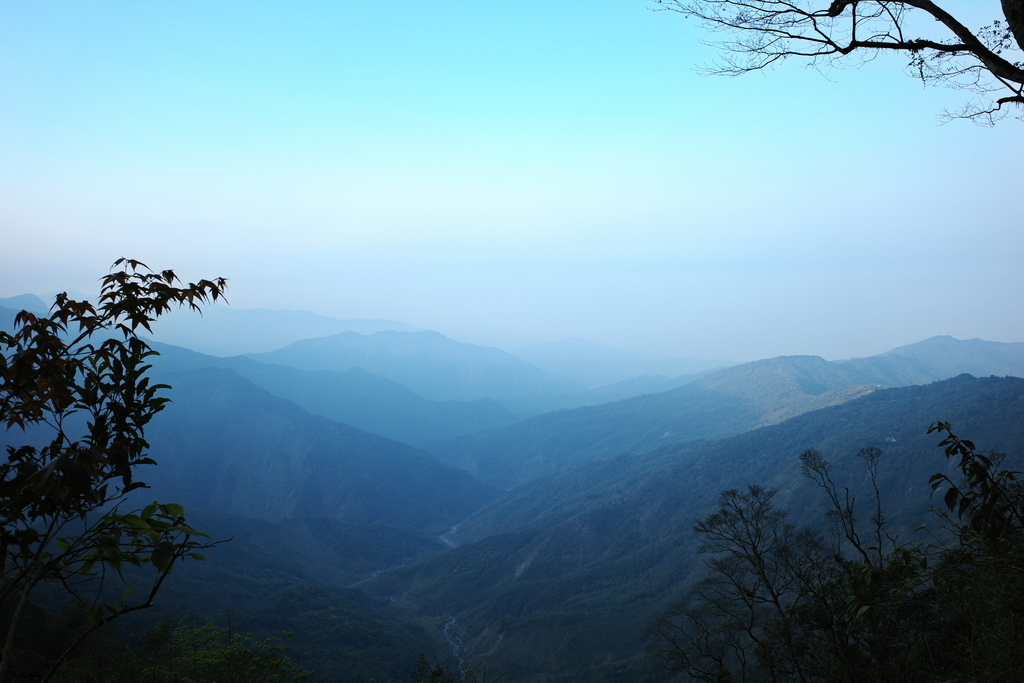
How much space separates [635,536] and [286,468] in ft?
282

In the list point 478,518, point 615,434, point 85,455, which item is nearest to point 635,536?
point 478,518

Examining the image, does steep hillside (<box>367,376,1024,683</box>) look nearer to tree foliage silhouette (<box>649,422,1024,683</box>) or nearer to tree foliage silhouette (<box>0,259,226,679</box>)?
tree foliage silhouette (<box>649,422,1024,683</box>)

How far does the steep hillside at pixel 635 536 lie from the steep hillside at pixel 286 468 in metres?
28.6

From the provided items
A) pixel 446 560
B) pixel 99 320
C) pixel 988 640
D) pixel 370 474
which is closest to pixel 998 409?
pixel 446 560

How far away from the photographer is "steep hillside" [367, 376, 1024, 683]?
182 feet

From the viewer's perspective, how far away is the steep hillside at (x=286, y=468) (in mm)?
121688

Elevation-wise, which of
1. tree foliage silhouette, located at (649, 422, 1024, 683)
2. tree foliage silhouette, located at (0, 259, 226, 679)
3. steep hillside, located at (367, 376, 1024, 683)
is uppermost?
tree foliage silhouette, located at (0, 259, 226, 679)

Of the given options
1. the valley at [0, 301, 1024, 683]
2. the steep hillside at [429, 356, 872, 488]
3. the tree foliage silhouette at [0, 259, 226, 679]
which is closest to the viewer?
the tree foliage silhouette at [0, 259, 226, 679]

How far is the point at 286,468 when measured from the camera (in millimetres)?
133500

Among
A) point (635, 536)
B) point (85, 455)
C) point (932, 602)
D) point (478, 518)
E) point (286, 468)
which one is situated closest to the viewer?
point (85, 455)

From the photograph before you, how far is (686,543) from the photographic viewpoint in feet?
234

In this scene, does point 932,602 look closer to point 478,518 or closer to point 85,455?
point 85,455

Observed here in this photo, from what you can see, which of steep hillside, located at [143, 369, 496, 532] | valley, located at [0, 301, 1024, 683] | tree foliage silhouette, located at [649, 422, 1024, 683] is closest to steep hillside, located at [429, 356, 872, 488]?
valley, located at [0, 301, 1024, 683]

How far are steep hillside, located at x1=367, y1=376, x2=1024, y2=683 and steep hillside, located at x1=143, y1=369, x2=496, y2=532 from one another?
28571mm
